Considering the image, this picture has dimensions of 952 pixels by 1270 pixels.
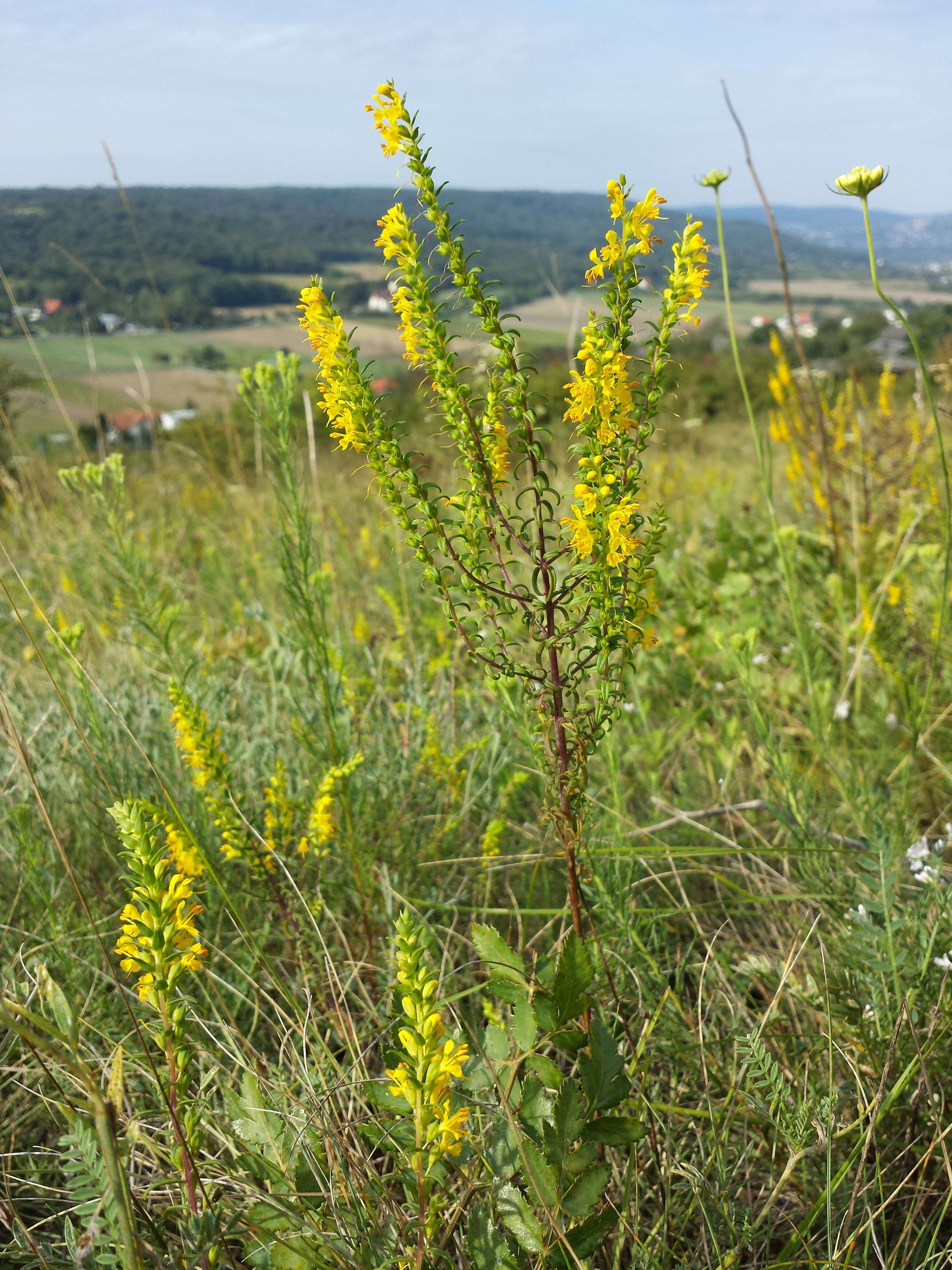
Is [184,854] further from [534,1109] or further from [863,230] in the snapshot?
[863,230]

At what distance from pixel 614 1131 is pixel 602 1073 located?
0.21 feet

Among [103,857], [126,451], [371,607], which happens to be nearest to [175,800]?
[103,857]

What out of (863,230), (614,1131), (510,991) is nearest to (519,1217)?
(614,1131)

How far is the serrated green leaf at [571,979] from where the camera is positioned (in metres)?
0.98

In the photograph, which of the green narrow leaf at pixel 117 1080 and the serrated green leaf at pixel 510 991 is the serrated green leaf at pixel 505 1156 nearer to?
the serrated green leaf at pixel 510 991

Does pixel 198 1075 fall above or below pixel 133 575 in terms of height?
below

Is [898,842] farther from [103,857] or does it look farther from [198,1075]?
[103,857]

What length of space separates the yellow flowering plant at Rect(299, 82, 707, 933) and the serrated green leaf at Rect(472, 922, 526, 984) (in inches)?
Answer: 3.8

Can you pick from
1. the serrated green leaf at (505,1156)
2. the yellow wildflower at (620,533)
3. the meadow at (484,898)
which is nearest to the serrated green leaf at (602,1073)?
the meadow at (484,898)

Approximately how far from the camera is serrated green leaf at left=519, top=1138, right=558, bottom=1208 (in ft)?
3.01

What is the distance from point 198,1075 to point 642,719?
5.26 ft

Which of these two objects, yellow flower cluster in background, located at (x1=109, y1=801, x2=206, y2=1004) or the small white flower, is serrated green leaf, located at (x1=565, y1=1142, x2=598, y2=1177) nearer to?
yellow flower cluster in background, located at (x1=109, y1=801, x2=206, y2=1004)

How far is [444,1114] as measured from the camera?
2.92 feet

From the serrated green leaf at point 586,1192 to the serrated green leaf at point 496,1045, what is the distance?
6.3 inches
